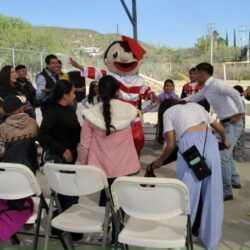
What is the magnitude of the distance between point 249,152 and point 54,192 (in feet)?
16.4

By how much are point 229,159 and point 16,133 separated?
2.50 m

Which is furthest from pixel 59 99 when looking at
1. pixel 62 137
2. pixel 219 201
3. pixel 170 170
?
pixel 170 170

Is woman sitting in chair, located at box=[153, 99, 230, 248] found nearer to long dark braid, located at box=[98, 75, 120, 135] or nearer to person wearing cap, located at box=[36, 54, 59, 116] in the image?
long dark braid, located at box=[98, 75, 120, 135]

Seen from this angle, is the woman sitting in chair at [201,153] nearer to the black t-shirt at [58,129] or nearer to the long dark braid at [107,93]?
the long dark braid at [107,93]

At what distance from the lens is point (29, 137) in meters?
3.60

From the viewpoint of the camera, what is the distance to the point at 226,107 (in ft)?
16.2

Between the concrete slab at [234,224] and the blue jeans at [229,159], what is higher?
the blue jeans at [229,159]

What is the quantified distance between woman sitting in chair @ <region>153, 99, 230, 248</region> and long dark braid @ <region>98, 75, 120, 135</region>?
45 centimetres

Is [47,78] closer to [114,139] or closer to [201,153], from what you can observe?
[114,139]

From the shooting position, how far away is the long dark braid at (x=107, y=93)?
324 centimetres

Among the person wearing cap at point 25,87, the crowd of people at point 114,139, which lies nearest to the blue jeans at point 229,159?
the crowd of people at point 114,139

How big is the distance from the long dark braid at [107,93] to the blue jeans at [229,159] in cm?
192

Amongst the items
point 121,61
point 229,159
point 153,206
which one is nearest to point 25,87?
point 121,61

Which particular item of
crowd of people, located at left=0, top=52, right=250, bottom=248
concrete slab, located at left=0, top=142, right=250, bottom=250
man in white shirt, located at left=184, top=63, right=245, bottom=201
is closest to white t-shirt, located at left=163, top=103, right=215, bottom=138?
crowd of people, located at left=0, top=52, right=250, bottom=248
